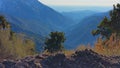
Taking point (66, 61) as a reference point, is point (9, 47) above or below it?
above

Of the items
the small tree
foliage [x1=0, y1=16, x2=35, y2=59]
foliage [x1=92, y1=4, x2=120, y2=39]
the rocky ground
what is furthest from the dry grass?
the small tree

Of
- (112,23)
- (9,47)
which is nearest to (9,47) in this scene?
(9,47)

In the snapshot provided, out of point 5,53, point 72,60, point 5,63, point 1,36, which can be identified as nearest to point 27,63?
point 5,63

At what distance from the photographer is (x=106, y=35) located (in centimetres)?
3145

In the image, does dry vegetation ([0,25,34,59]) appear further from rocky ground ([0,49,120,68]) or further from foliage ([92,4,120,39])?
foliage ([92,4,120,39])

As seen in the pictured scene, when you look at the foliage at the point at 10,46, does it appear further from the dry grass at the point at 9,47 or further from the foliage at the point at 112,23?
the foliage at the point at 112,23

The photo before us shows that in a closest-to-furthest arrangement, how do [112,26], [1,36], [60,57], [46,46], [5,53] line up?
[60,57] < [5,53] < [1,36] < [112,26] < [46,46]

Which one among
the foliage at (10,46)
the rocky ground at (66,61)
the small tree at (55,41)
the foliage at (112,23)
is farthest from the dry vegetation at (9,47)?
the small tree at (55,41)

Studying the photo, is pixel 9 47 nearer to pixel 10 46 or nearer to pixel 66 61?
pixel 10 46

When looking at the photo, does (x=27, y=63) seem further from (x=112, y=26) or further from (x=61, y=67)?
(x=112, y=26)

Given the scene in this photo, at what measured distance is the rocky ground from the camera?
7.29 meters

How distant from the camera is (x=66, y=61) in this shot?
7.76m

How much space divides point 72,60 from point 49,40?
94.8ft

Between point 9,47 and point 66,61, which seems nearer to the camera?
point 66,61
